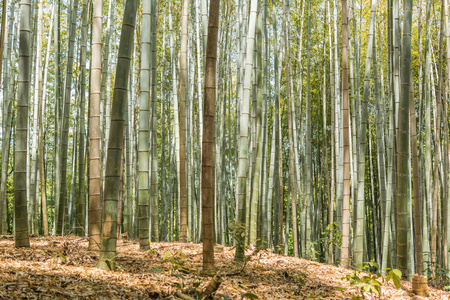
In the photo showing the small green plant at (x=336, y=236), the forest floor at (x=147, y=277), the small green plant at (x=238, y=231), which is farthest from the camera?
the small green plant at (x=336, y=236)

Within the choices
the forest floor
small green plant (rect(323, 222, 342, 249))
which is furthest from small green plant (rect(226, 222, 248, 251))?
small green plant (rect(323, 222, 342, 249))

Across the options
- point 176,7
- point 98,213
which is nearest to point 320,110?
point 176,7

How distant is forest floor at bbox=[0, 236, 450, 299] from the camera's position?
1.86 meters

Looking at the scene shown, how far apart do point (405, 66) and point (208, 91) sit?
5.84ft

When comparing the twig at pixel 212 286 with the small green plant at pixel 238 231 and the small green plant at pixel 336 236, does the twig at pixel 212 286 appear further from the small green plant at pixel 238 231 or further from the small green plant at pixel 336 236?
the small green plant at pixel 336 236

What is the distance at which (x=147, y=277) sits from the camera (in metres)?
2.35

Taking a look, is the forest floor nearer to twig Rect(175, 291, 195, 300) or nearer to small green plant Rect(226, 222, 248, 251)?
twig Rect(175, 291, 195, 300)

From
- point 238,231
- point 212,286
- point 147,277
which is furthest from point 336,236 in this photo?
point 212,286

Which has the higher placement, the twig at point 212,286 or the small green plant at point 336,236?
the twig at point 212,286

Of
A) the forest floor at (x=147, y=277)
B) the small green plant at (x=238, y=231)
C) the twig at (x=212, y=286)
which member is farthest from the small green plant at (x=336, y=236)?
the twig at (x=212, y=286)

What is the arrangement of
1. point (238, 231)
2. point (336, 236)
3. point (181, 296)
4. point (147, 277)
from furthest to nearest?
1. point (336, 236)
2. point (238, 231)
3. point (147, 277)
4. point (181, 296)

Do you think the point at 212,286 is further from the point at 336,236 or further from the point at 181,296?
the point at 336,236

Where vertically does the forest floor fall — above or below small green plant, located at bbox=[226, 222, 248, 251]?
below

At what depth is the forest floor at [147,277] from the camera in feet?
6.10
